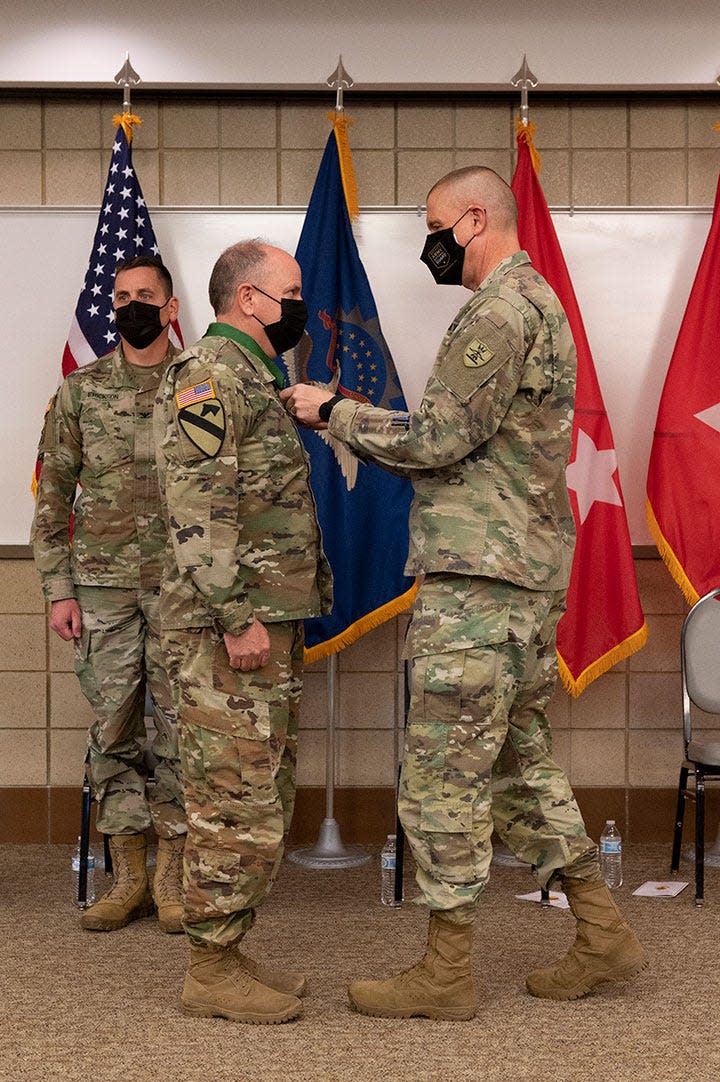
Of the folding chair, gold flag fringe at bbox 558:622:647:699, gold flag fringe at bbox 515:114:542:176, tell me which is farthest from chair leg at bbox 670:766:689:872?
gold flag fringe at bbox 515:114:542:176

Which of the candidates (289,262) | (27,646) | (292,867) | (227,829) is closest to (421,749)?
(227,829)

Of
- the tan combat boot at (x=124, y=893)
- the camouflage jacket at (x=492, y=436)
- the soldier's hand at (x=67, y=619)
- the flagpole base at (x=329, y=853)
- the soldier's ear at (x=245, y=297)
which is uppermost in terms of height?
the soldier's ear at (x=245, y=297)

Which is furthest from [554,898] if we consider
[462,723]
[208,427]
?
[208,427]

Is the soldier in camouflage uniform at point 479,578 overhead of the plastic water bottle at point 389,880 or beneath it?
overhead

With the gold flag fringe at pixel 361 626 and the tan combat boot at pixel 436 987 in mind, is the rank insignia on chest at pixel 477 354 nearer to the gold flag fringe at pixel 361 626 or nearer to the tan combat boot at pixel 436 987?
the tan combat boot at pixel 436 987

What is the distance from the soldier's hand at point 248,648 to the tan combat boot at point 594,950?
87 cm

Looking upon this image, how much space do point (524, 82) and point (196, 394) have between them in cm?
→ 232

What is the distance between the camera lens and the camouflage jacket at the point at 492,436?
259 centimetres

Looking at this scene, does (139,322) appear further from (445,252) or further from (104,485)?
(445,252)

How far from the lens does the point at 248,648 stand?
264 centimetres

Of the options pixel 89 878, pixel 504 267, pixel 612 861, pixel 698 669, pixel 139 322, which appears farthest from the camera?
pixel 698 669

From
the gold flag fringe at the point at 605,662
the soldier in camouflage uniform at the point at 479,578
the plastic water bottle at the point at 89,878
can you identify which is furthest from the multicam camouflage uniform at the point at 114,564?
the gold flag fringe at the point at 605,662

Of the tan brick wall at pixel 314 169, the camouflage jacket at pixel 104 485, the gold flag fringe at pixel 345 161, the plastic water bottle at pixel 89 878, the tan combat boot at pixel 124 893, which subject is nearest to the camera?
the tan combat boot at pixel 124 893

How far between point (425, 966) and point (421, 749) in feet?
1.57
